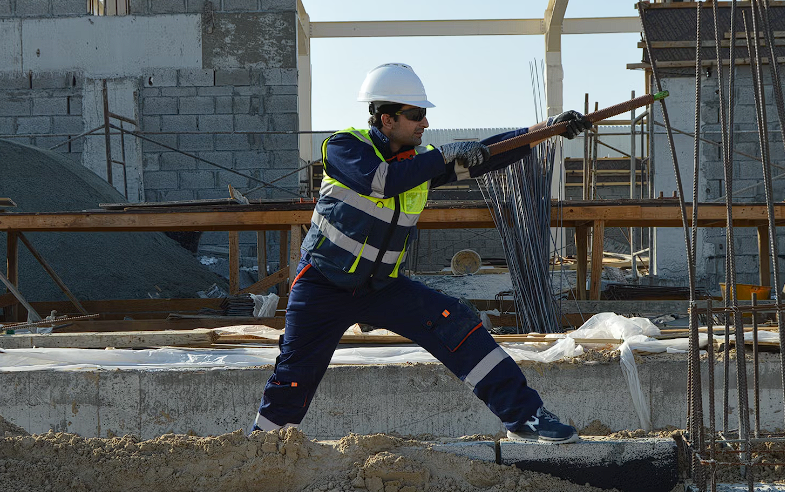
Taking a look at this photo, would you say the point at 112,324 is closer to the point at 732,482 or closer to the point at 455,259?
the point at 732,482

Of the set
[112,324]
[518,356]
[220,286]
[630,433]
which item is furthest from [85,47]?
[630,433]

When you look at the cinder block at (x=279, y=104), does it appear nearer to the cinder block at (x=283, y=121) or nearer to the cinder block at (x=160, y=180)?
the cinder block at (x=283, y=121)

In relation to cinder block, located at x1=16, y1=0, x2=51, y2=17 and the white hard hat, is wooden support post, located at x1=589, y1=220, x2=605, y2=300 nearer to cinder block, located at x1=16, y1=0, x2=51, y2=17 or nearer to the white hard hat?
the white hard hat

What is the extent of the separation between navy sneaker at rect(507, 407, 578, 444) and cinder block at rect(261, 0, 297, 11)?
1214 centimetres

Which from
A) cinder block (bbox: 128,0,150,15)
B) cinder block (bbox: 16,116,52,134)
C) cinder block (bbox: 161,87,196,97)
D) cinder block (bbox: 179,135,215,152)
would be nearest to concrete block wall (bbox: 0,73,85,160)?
cinder block (bbox: 16,116,52,134)

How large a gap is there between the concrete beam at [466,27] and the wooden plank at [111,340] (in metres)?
15.4

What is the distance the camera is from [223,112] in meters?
14.2

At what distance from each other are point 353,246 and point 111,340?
320 cm

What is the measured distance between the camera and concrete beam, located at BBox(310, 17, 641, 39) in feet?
65.6

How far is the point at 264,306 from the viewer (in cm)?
798

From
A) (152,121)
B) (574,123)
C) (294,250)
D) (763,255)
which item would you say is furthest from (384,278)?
(152,121)

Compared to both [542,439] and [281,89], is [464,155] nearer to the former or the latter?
[542,439]

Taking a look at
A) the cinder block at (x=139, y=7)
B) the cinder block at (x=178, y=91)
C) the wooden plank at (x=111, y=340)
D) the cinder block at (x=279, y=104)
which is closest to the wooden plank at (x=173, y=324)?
the wooden plank at (x=111, y=340)

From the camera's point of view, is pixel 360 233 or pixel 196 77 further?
pixel 196 77
